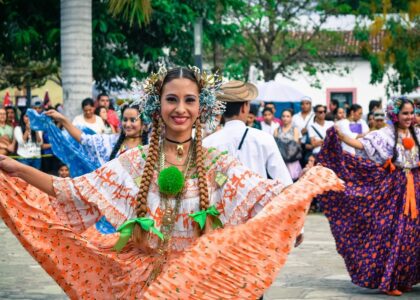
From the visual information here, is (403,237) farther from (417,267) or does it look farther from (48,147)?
(48,147)

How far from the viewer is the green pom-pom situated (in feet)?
18.1

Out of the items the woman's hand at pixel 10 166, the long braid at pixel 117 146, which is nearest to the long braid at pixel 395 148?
the long braid at pixel 117 146

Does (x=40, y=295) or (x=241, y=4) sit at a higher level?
(x=241, y=4)

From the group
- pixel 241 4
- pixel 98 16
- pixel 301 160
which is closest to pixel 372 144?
pixel 301 160

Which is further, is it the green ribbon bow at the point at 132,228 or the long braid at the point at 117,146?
the long braid at the point at 117,146

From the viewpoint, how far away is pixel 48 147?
669 inches

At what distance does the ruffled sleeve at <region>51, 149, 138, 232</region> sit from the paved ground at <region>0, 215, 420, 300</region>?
2.73 m

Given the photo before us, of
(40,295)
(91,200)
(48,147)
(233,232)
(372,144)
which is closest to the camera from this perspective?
(233,232)

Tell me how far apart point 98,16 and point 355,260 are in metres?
9.15

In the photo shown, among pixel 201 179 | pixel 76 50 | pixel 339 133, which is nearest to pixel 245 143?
pixel 201 179

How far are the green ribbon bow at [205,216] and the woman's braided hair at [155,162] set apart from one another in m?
0.04

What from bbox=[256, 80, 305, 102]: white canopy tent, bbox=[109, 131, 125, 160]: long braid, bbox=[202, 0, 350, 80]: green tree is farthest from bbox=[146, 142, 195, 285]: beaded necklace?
bbox=[202, 0, 350, 80]: green tree

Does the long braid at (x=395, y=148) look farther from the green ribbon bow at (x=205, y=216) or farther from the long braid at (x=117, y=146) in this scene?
the green ribbon bow at (x=205, y=216)

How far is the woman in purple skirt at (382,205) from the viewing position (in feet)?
31.0
